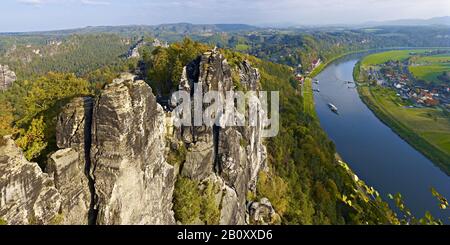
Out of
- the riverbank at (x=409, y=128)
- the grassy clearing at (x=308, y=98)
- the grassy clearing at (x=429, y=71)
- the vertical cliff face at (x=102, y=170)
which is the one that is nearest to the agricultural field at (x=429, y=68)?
the grassy clearing at (x=429, y=71)

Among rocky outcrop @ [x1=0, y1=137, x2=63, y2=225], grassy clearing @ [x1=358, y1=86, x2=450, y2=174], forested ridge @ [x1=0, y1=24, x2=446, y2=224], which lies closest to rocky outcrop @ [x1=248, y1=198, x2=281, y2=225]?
forested ridge @ [x1=0, y1=24, x2=446, y2=224]

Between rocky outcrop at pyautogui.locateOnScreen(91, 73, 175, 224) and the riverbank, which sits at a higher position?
rocky outcrop at pyautogui.locateOnScreen(91, 73, 175, 224)

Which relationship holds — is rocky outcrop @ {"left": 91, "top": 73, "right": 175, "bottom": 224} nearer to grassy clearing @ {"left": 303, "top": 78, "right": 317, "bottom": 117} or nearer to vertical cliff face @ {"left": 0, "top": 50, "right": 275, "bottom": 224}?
vertical cliff face @ {"left": 0, "top": 50, "right": 275, "bottom": 224}

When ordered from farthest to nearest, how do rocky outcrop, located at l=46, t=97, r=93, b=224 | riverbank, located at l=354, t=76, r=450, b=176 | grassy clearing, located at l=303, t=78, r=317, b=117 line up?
grassy clearing, located at l=303, t=78, r=317, b=117 < riverbank, located at l=354, t=76, r=450, b=176 < rocky outcrop, located at l=46, t=97, r=93, b=224

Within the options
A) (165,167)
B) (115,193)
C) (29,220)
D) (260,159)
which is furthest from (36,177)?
(260,159)

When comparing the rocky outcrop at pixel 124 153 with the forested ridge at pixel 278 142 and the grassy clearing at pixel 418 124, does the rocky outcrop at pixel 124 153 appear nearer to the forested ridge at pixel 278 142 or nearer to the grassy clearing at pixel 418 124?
the forested ridge at pixel 278 142

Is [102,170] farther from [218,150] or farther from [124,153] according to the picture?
[218,150]

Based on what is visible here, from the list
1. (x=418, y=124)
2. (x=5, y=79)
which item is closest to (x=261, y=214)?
(x=418, y=124)
